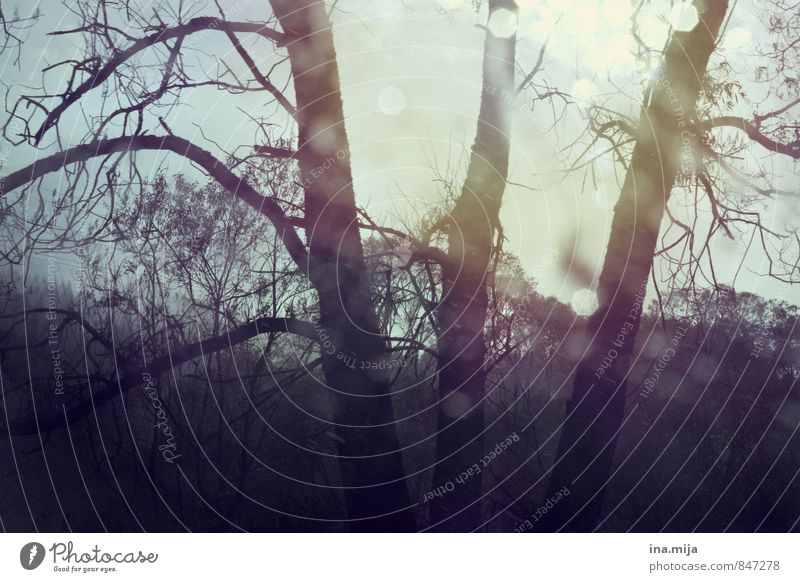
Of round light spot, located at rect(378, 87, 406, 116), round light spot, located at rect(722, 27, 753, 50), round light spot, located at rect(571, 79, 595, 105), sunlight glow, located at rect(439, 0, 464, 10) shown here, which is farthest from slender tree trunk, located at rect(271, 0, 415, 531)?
round light spot, located at rect(722, 27, 753, 50)

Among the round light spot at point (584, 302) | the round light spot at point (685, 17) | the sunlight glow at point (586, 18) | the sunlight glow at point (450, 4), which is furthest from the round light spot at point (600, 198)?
the sunlight glow at point (450, 4)

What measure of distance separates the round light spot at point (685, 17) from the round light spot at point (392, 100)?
1.15 meters

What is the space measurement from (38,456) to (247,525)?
82 cm

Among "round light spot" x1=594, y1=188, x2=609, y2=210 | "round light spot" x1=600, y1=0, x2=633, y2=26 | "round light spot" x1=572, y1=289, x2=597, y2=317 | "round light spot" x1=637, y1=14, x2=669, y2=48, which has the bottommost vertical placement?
"round light spot" x1=572, y1=289, x2=597, y2=317

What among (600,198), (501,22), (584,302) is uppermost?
(501,22)

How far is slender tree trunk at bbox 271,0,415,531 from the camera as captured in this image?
216cm

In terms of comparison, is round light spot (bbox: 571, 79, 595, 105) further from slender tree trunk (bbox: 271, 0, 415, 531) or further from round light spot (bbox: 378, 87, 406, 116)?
slender tree trunk (bbox: 271, 0, 415, 531)

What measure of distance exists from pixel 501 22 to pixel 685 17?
30.6 inches

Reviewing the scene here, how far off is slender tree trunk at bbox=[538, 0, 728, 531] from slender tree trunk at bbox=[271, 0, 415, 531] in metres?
0.67

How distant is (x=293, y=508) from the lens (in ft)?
7.17

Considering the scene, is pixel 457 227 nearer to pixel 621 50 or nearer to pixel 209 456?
pixel 621 50

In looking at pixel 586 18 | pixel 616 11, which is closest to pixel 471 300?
pixel 586 18

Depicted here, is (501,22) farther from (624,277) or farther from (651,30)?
(624,277)

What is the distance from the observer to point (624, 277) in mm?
2320
